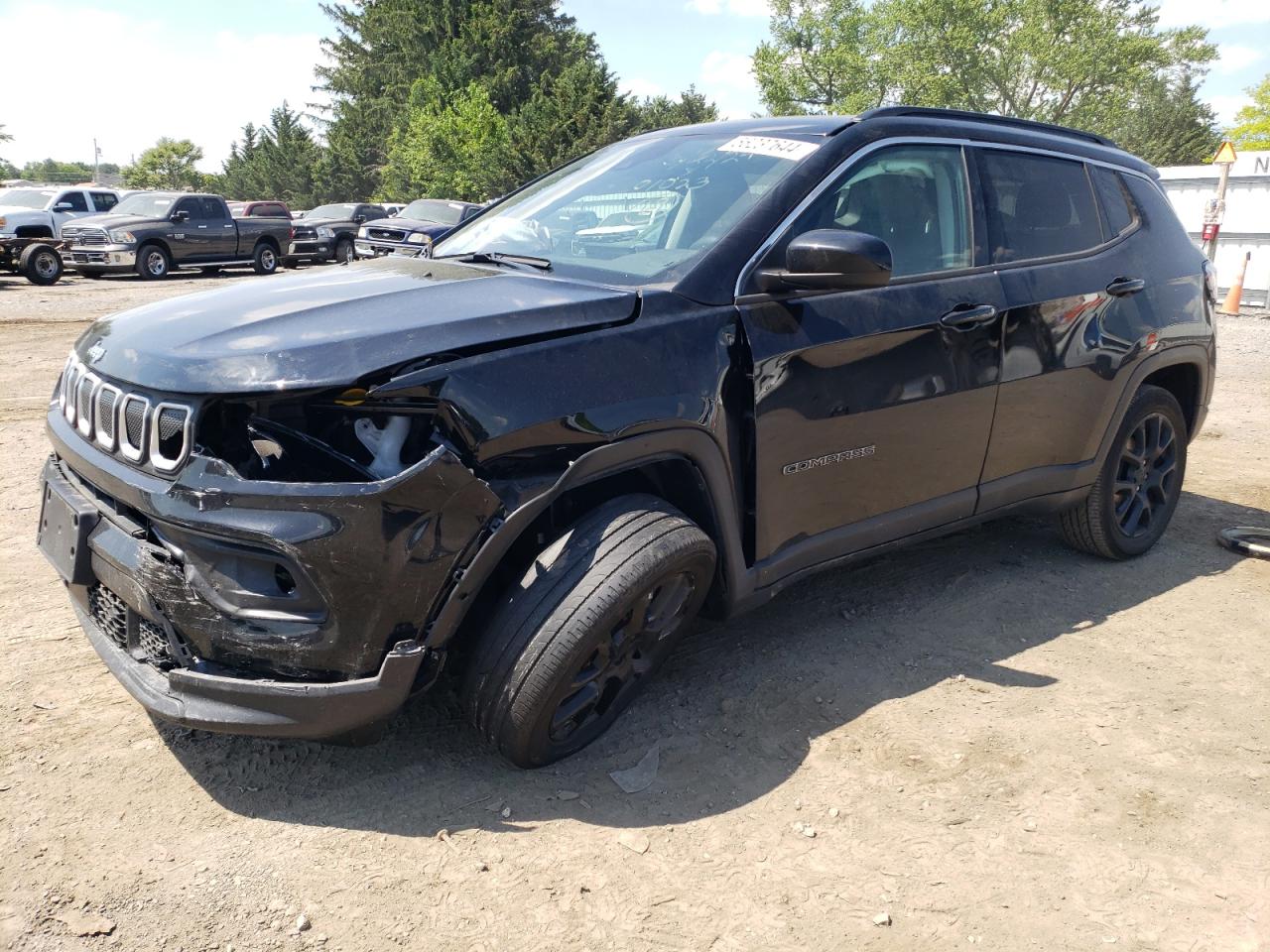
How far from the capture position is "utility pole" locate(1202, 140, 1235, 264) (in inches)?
607

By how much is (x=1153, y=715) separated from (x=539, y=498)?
2.23m

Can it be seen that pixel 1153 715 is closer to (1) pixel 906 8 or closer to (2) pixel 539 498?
(2) pixel 539 498

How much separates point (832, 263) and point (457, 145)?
5139 cm

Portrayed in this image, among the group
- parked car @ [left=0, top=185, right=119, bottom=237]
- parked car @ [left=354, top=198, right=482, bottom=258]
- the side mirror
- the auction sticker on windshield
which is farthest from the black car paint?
the side mirror

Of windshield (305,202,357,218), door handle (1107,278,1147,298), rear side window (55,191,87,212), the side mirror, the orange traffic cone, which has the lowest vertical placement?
the orange traffic cone

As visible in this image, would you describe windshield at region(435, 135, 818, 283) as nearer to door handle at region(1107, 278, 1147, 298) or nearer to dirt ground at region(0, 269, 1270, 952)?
dirt ground at region(0, 269, 1270, 952)

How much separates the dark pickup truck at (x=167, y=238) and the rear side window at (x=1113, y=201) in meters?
18.5

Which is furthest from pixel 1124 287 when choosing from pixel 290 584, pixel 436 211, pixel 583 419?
pixel 436 211

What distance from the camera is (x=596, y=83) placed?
46.3 m

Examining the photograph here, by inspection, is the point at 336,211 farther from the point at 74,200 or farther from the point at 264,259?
the point at 74,200

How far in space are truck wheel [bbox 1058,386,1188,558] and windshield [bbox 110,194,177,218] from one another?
63.3 ft

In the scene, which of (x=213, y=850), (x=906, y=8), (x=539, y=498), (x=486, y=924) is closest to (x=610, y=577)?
(x=539, y=498)

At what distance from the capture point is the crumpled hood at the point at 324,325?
7.61 feet

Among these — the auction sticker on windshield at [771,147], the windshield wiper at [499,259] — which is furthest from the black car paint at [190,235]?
the auction sticker on windshield at [771,147]
